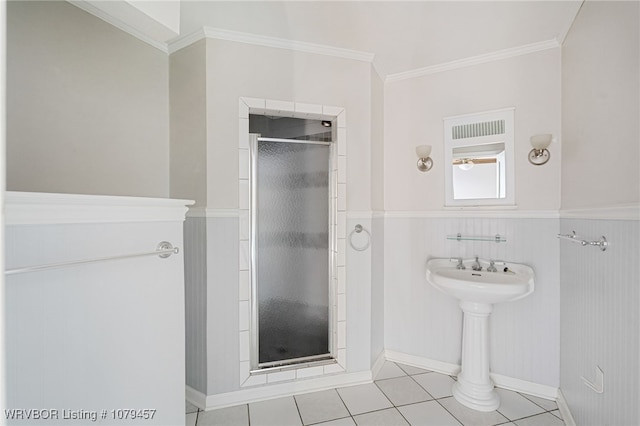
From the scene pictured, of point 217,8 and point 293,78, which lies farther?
point 293,78

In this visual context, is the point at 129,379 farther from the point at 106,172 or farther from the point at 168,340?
the point at 106,172

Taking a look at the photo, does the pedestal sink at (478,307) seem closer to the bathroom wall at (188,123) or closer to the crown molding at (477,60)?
the crown molding at (477,60)

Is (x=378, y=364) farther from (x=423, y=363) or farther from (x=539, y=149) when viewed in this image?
(x=539, y=149)

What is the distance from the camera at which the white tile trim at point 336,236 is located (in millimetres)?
1985

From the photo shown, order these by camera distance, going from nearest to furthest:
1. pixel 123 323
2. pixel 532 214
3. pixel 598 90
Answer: pixel 123 323
pixel 598 90
pixel 532 214

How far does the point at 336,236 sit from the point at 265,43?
4.57 ft

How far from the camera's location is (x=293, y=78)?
2.08 metres

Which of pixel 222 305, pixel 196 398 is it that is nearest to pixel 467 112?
pixel 222 305

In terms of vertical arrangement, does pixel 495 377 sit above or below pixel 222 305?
below

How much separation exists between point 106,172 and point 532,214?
279 cm

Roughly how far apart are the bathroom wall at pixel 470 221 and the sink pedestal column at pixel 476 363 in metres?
0.28

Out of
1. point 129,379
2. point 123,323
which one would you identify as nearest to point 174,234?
point 123,323

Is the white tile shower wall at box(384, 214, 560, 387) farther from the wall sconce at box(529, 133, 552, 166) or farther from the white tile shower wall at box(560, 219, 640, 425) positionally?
the wall sconce at box(529, 133, 552, 166)

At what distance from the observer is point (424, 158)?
2.39 meters
